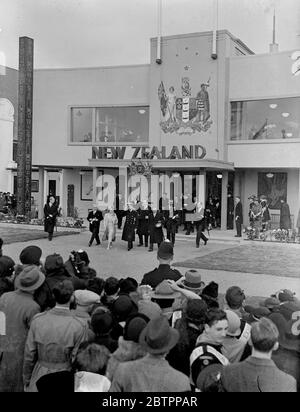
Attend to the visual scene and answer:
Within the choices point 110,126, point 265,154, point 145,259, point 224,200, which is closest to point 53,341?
point 145,259

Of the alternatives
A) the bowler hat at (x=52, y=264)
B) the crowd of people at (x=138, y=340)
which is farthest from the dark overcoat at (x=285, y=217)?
the bowler hat at (x=52, y=264)

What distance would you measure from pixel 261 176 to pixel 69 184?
788 centimetres

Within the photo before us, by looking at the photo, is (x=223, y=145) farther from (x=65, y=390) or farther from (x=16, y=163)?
(x=65, y=390)

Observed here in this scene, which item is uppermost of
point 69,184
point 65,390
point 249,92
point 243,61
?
point 243,61

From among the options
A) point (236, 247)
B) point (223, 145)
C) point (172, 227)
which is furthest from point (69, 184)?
point (223, 145)

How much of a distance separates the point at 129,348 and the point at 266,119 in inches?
624

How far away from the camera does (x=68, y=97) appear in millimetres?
15844

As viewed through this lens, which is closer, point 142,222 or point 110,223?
point 110,223

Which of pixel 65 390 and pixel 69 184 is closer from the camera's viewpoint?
pixel 65 390

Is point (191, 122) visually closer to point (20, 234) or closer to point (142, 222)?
point (142, 222)

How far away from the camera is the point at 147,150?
1795 cm

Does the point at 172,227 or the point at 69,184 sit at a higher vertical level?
the point at 69,184

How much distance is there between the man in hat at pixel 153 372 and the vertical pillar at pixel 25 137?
12.9 metres

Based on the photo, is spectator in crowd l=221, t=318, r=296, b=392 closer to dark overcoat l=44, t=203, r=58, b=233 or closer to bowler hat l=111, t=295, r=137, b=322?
bowler hat l=111, t=295, r=137, b=322
